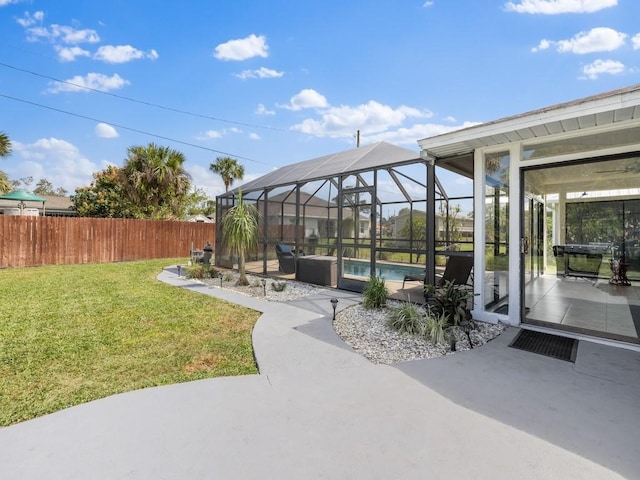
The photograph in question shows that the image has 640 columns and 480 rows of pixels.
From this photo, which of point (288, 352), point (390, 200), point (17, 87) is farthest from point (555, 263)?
point (17, 87)

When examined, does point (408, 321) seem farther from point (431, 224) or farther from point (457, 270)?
point (431, 224)

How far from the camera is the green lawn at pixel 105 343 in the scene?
286cm

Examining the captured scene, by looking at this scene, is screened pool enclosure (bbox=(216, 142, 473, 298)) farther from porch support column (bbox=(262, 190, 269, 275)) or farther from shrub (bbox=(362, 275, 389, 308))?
shrub (bbox=(362, 275, 389, 308))

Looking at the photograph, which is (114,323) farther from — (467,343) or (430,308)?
(467,343)

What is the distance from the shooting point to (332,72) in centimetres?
1206

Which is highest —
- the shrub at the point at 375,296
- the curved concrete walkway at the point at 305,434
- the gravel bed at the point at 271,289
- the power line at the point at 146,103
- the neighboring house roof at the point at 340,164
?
the power line at the point at 146,103

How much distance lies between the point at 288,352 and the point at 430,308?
7.07ft

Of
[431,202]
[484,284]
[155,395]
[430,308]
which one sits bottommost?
[155,395]

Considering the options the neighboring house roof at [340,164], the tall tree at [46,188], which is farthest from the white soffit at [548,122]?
the tall tree at [46,188]

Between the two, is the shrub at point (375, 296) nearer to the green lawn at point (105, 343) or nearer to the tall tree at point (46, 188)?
the green lawn at point (105, 343)

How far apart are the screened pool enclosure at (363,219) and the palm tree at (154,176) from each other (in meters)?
8.94

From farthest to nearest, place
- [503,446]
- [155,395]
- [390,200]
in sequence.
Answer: [390,200], [155,395], [503,446]

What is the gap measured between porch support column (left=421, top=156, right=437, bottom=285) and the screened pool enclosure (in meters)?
0.02

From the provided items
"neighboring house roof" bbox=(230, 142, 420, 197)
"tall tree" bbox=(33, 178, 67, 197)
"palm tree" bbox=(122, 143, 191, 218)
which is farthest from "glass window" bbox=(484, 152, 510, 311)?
"tall tree" bbox=(33, 178, 67, 197)
